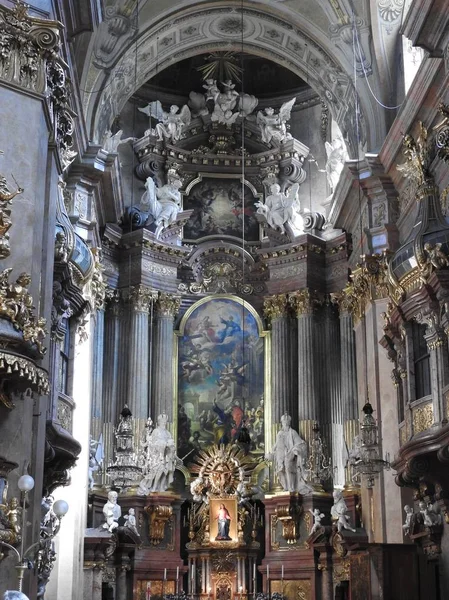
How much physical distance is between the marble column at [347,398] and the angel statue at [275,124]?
578 centimetres

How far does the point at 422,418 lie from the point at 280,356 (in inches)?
395

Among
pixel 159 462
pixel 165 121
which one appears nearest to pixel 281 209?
pixel 165 121

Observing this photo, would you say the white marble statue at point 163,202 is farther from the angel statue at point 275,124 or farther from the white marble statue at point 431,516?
the white marble statue at point 431,516

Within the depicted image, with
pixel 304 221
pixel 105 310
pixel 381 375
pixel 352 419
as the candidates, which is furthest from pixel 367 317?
pixel 105 310

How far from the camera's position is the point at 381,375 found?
72.4 feet

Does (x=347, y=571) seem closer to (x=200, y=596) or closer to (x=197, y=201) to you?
(x=200, y=596)

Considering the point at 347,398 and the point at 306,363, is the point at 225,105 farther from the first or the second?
the point at 347,398

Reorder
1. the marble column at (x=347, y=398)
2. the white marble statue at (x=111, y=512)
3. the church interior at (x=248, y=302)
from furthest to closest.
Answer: the marble column at (x=347, y=398) < the white marble statue at (x=111, y=512) < the church interior at (x=248, y=302)

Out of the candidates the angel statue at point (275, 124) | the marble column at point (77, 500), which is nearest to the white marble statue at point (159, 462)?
the marble column at point (77, 500)

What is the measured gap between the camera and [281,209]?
93.0 ft

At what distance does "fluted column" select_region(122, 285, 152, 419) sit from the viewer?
2614cm

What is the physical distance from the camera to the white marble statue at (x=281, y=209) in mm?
28156

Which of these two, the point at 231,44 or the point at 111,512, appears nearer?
the point at 111,512

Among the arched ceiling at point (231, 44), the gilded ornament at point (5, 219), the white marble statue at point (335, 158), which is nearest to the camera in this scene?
the gilded ornament at point (5, 219)
